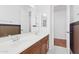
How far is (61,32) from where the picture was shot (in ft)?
18.5

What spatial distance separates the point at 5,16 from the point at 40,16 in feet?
5.96

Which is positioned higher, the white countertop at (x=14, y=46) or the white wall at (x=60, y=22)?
the white wall at (x=60, y=22)

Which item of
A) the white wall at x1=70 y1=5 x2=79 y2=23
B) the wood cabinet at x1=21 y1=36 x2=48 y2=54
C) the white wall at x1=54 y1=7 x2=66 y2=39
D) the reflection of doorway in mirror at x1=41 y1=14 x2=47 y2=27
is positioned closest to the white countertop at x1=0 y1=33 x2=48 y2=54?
the wood cabinet at x1=21 y1=36 x2=48 y2=54

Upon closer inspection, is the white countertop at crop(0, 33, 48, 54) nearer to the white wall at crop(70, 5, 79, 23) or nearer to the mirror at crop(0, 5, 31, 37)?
the mirror at crop(0, 5, 31, 37)

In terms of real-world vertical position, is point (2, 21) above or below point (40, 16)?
below

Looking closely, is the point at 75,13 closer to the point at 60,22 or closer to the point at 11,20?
the point at 11,20

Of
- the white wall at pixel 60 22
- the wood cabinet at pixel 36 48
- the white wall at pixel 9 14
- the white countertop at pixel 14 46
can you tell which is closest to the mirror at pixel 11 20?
the white wall at pixel 9 14

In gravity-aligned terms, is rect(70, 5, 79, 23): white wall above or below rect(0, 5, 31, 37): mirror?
above

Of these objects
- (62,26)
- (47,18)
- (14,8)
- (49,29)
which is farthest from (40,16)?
(62,26)

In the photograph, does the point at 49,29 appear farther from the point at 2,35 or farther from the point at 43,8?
the point at 2,35

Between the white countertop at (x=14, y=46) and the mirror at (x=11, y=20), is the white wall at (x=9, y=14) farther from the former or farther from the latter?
the white countertop at (x=14, y=46)

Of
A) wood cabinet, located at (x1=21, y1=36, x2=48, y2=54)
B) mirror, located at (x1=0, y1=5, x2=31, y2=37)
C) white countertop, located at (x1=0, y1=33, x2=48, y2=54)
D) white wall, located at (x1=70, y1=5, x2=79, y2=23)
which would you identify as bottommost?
wood cabinet, located at (x1=21, y1=36, x2=48, y2=54)
